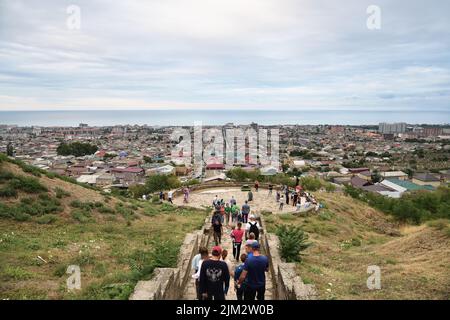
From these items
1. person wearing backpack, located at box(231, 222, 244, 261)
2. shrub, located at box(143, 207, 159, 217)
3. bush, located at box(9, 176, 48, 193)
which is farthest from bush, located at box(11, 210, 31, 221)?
person wearing backpack, located at box(231, 222, 244, 261)

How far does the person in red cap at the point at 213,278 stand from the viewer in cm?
493

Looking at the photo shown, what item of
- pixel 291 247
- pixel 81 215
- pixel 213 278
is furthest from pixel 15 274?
pixel 81 215

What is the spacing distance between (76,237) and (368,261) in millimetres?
8112

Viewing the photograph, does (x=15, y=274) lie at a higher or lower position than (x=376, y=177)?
higher

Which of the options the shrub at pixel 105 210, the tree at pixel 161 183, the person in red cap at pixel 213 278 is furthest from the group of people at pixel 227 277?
the tree at pixel 161 183

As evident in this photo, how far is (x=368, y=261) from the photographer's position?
961cm

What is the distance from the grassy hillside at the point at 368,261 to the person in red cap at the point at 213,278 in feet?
7.15

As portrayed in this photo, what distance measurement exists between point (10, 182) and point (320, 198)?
15.5 metres

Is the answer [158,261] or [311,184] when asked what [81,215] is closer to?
[158,261]

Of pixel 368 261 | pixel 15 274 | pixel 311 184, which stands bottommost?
pixel 311 184

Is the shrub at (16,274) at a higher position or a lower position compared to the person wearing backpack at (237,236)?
lower

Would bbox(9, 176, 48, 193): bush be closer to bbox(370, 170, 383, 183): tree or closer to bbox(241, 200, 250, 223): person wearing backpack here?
bbox(241, 200, 250, 223): person wearing backpack

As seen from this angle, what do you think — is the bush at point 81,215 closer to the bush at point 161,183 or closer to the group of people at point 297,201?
the group of people at point 297,201
